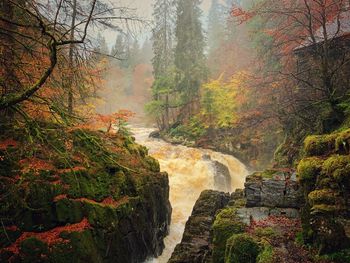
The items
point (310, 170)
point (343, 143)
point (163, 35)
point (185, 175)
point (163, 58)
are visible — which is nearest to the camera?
point (343, 143)

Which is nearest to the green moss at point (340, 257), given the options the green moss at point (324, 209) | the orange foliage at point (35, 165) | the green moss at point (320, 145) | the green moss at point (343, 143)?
the green moss at point (324, 209)

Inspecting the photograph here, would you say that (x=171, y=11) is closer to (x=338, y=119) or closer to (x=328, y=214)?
(x=338, y=119)

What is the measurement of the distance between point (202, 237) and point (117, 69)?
60.8 m

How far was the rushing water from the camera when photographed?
16.2 meters

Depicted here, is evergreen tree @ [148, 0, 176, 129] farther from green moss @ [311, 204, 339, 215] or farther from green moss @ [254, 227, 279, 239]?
green moss @ [311, 204, 339, 215]

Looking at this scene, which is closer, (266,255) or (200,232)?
(266,255)

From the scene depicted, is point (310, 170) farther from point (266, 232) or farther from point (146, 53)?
point (146, 53)

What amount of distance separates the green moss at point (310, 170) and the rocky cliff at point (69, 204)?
4311 mm

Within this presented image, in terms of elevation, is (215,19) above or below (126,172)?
above

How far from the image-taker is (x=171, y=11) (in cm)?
3547

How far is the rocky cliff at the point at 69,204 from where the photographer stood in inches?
288

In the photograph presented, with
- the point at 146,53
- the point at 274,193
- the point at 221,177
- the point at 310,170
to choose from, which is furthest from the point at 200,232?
the point at 146,53

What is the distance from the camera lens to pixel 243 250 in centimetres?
636

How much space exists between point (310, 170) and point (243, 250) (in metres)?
2.58
